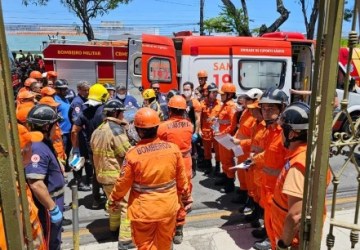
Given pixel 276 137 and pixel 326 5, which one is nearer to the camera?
pixel 326 5

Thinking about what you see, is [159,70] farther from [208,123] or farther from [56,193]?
[56,193]

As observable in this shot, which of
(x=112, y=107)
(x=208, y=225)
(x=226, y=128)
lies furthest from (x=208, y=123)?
(x=112, y=107)

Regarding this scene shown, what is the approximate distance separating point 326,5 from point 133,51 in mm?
8368

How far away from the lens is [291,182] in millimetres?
2482

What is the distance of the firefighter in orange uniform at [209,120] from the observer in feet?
23.9

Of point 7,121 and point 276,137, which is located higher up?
point 7,121

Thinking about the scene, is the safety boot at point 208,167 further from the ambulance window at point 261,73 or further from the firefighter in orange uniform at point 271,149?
the firefighter in orange uniform at point 271,149

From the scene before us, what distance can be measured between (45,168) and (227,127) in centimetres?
393

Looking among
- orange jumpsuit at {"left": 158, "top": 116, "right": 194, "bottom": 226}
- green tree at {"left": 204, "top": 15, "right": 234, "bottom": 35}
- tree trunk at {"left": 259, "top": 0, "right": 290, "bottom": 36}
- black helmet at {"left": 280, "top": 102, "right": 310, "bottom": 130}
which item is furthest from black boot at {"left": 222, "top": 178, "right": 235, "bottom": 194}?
green tree at {"left": 204, "top": 15, "right": 234, "bottom": 35}

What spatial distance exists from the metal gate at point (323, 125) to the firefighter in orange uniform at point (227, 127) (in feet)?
14.1

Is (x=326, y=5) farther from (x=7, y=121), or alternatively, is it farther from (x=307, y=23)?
(x=307, y=23)

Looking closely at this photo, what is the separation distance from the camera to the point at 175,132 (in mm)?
4996

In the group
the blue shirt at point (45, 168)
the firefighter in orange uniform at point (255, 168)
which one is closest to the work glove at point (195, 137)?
the firefighter in orange uniform at point (255, 168)

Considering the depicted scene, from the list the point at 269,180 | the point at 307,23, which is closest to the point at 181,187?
the point at 269,180
